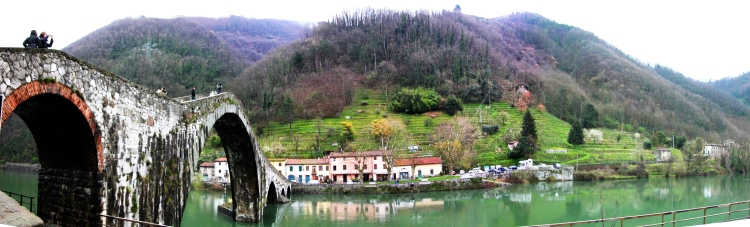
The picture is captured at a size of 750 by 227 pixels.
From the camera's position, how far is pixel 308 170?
188 ft

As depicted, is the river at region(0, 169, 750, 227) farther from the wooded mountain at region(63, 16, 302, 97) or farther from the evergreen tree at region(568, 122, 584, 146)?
the wooded mountain at region(63, 16, 302, 97)

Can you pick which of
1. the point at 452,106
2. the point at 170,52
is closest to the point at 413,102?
the point at 452,106

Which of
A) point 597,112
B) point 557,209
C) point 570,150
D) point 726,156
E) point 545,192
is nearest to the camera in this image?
point 557,209

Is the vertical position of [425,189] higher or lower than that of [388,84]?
lower

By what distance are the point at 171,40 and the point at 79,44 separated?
23945 mm

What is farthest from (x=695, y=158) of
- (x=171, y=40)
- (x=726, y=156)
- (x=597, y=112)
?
(x=171, y=40)

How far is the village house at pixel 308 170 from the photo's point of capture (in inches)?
2255

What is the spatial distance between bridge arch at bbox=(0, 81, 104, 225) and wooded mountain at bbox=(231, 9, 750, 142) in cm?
6081

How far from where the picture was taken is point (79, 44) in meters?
128

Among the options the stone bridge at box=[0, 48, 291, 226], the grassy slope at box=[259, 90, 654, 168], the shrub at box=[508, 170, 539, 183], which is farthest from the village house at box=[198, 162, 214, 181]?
the stone bridge at box=[0, 48, 291, 226]

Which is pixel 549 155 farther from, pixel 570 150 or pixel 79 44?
pixel 79 44

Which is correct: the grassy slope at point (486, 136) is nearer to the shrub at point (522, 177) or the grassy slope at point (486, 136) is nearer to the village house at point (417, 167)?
the village house at point (417, 167)

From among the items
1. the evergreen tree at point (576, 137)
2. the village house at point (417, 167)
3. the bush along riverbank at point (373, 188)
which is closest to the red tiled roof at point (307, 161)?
the bush along riverbank at point (373, 188)

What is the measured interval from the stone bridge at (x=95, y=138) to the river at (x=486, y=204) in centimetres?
1546
